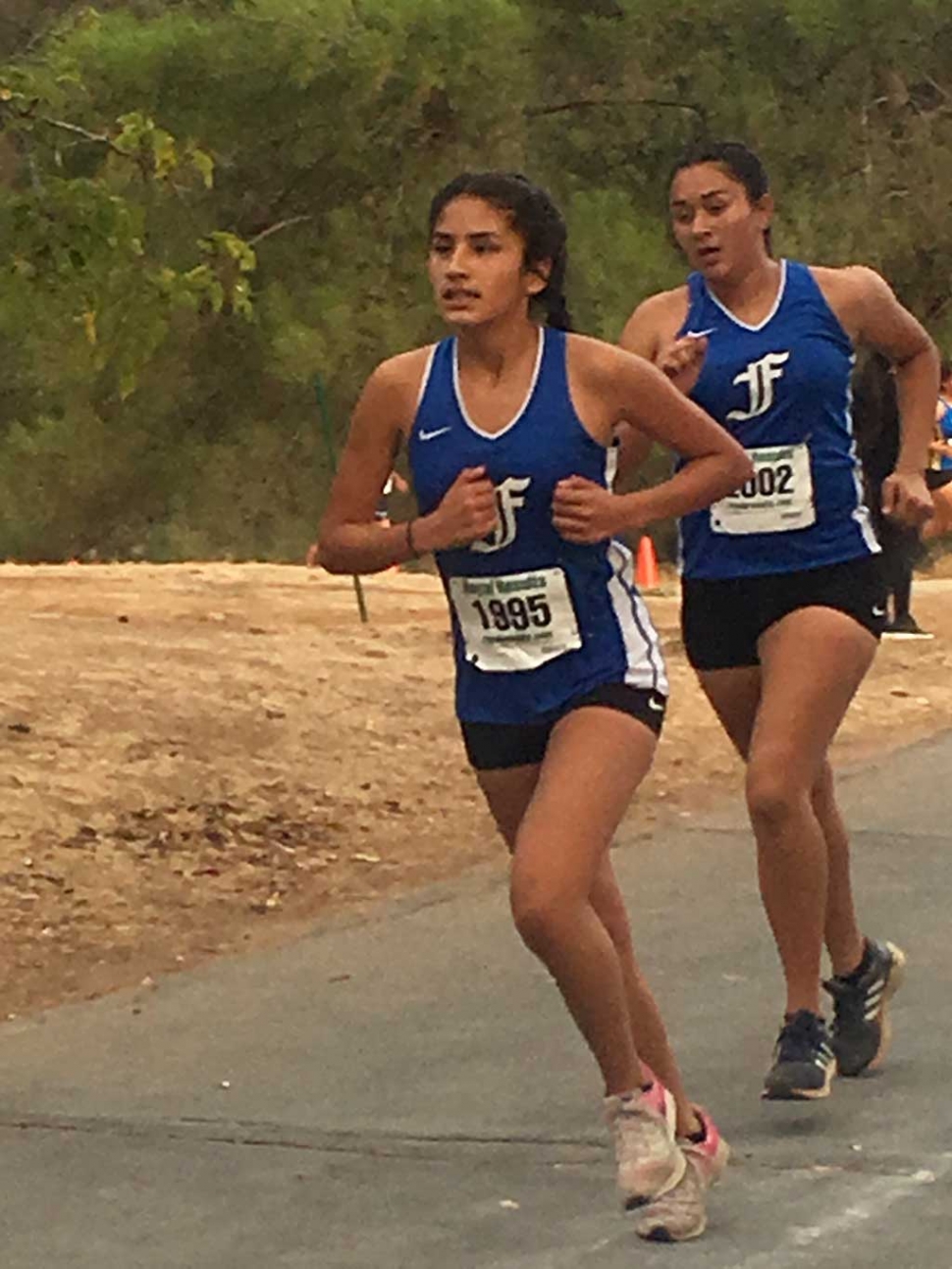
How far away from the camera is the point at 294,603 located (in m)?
17.8

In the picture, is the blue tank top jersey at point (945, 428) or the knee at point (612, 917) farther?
the blue tank top jersey at point (945, 428)

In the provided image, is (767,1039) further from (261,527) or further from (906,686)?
(261,527)

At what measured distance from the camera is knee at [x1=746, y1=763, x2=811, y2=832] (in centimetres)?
588

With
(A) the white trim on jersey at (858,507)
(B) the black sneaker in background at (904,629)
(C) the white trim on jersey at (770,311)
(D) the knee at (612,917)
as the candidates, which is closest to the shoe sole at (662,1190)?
(D) the knee at (612,917)

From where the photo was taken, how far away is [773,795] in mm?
5883

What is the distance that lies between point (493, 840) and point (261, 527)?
69.4 ft

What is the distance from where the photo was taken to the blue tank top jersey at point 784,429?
605cm

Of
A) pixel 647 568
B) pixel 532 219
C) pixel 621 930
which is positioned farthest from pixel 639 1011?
pixel 647 568

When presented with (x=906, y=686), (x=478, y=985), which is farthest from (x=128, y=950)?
(x=906, y=686)

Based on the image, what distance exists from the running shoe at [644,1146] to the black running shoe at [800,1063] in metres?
0.93

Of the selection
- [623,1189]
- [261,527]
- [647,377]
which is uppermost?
[647,377]

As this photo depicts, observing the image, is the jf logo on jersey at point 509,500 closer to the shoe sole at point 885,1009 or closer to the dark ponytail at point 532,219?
the dark ponytail at point 532,219

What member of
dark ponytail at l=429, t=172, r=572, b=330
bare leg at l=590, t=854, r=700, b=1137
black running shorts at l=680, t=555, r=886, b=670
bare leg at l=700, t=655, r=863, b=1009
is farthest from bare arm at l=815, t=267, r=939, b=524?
bare leg at l=590, t=854, r=700, b=1137

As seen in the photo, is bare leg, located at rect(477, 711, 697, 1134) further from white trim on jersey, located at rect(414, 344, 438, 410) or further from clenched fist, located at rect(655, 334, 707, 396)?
clenched fist, located at rect(655, 334, 707, 396)
